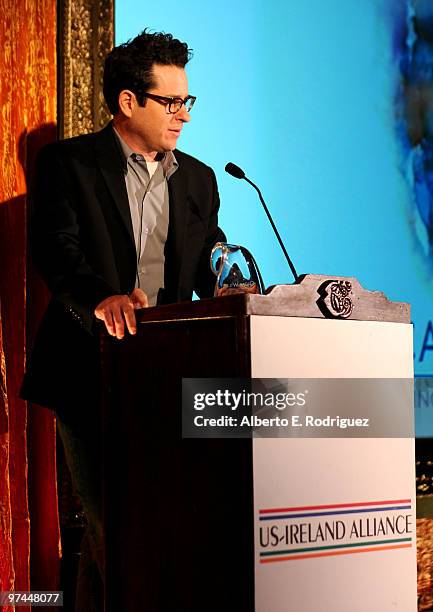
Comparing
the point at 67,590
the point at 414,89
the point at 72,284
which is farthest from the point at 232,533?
the point at 414,89

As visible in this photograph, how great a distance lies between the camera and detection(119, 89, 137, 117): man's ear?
7.39ft

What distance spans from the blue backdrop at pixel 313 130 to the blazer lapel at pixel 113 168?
58 centimetres

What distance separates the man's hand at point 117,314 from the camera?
1.81 meters

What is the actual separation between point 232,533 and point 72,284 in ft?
2.34

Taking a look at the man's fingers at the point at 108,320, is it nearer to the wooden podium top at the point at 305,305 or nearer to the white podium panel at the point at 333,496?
the wooden podium top at the point at 305,305

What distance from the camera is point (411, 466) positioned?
1771mm

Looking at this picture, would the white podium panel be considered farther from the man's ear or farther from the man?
the man's ear

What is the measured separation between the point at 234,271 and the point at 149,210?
46 centimetres

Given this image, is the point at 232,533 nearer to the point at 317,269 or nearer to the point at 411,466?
the point at 411,466

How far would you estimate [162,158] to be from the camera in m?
2.34

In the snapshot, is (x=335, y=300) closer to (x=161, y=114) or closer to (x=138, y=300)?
(x=138, y=300)

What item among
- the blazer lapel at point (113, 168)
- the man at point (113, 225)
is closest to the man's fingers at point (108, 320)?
the man at point (113, 225)

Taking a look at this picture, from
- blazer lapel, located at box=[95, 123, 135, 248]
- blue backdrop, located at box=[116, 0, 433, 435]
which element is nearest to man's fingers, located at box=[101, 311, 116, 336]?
blazer lapel, located at box=[95, 123, 135, 248]

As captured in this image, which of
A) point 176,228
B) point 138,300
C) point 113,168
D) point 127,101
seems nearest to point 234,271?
point 138,300
